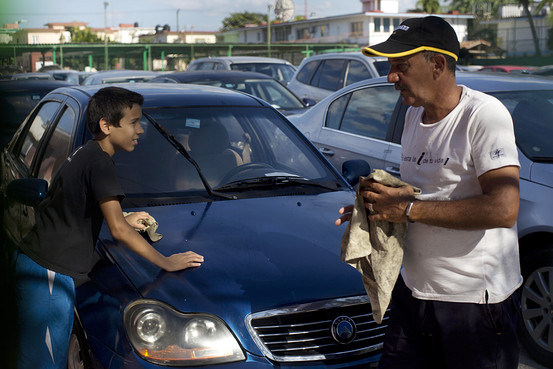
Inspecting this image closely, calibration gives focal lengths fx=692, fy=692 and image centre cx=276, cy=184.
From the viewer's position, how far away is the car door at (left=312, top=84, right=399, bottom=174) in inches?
221

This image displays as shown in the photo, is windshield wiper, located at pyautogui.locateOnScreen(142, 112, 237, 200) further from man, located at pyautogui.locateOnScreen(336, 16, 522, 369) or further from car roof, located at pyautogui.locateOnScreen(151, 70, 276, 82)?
car roof, located at pyautogui.locateOnScreen(151, 70, 276, 82)

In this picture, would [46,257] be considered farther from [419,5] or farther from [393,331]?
[419,5]

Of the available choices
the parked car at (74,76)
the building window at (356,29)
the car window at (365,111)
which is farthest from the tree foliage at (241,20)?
the car window at (365,111)

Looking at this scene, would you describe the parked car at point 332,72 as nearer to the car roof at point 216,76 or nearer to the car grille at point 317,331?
the car roof at point 216,76

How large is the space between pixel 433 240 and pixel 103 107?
5.16 ft

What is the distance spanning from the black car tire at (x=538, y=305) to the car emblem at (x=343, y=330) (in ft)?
4.59

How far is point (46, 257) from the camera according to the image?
288 cm

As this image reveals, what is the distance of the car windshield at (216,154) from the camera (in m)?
3.83

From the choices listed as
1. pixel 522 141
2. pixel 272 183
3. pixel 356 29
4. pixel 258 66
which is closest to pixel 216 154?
pixel 272 183

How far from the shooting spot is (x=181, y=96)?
439 cm

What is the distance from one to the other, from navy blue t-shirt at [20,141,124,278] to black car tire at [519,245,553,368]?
235cm

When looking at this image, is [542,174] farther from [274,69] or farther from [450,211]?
[274,69]

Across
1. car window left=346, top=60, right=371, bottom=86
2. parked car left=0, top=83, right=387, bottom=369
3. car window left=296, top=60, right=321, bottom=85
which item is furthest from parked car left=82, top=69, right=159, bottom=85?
parked car left=0, top=83, right=387, bottom=369

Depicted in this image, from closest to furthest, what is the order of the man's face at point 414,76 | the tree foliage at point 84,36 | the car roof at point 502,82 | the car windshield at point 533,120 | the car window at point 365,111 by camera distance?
the man's face at point 414,76 → the car windshield at point 533,120 → the car roof at point 502,82 → the car window at point 365,111 → the tree foliage at point 84,36
